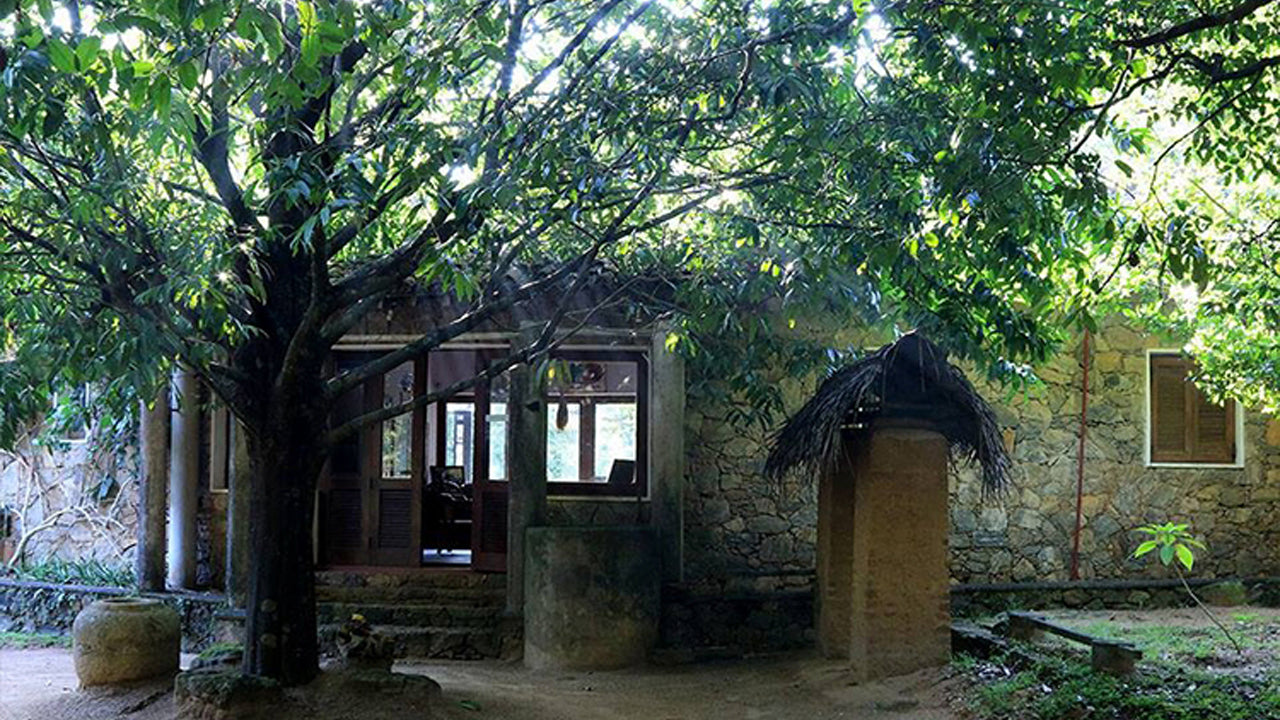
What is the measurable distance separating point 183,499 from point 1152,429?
31.3 ft

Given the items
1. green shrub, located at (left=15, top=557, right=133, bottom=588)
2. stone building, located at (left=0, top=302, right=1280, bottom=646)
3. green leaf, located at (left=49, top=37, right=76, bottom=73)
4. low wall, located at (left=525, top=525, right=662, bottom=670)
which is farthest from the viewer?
green shrub, located at (left=15, top=557, right=133, bottom=588)

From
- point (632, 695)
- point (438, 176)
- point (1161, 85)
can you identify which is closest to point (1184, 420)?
point (1161, 85)

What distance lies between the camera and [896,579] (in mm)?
7863

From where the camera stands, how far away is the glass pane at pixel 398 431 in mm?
11513

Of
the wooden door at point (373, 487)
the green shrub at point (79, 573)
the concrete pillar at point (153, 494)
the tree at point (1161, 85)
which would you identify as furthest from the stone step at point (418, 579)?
the tree at point (1161, 85)

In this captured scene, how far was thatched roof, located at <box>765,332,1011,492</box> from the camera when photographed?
793 centimetres

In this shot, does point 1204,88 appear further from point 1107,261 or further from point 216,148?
point 216,148

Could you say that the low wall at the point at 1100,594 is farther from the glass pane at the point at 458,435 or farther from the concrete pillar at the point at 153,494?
the concrete pillar at the point at 153,494

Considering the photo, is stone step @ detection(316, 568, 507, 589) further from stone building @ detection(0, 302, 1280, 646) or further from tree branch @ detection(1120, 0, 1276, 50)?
tree branch @ detection(1120, 0, 1276, 50)

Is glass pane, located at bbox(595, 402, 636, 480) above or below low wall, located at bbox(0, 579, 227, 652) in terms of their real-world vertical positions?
above

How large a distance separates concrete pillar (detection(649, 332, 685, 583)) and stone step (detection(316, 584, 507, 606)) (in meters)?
1.65

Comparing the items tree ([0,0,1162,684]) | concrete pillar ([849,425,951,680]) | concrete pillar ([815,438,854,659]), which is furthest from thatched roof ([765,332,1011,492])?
concrete pillar ([815,438,854,659])

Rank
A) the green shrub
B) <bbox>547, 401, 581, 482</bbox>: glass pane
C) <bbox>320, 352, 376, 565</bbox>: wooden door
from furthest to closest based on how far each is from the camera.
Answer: the green shrub
<bbox>320, 352, 376, 565</bbox>: wooden door
<bbox>547, 401, 581, 482</bbox>: glass pane

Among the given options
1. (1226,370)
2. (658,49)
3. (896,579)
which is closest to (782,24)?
(658,49)
